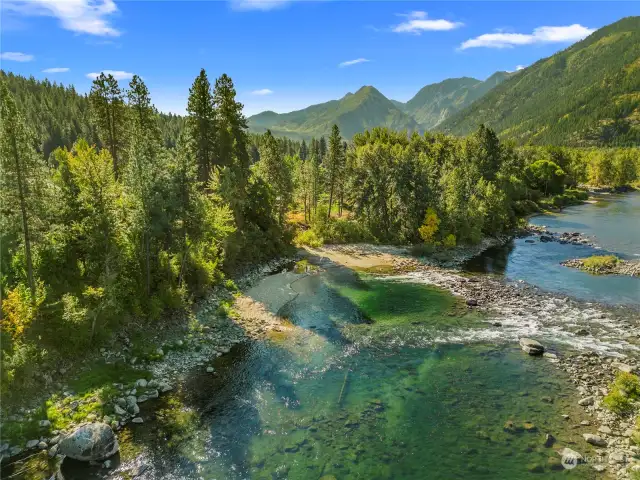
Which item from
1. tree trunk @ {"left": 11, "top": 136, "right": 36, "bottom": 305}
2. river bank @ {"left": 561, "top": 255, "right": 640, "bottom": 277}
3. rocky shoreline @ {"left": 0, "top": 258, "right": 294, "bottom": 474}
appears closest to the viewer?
rocky shoreline @ {"left": 0, "top": 258, "right": 294, "bottom": 474}

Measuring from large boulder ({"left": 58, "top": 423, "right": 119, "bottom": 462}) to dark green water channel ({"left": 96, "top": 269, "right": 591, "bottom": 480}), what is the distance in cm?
153

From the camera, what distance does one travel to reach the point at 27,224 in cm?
2416

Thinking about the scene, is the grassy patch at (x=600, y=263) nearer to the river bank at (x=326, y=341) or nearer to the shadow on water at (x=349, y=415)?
the river bank at (x=326, y=341)

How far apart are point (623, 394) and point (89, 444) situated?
30.2 metres

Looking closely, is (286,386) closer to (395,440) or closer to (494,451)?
(395,440)

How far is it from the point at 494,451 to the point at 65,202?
104ft

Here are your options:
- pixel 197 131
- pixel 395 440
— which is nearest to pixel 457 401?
pixel 395 440

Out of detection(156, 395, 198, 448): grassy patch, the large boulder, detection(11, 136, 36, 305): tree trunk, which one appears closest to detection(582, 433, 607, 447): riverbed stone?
detection(156, 395, 198, 448): grassy patch

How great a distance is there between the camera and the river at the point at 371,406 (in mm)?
19234

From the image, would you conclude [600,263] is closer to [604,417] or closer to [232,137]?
[604,417]

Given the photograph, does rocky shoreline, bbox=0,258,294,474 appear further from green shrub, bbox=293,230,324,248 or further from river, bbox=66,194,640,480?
green shrub, bbox=293,230,324,248

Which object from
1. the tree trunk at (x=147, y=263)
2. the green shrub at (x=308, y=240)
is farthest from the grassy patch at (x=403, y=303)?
the tree trunk at (x=147, y=263)

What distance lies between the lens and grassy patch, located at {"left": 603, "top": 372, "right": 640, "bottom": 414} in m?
23.1

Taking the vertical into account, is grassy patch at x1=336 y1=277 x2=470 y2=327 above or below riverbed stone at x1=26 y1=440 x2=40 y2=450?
below
